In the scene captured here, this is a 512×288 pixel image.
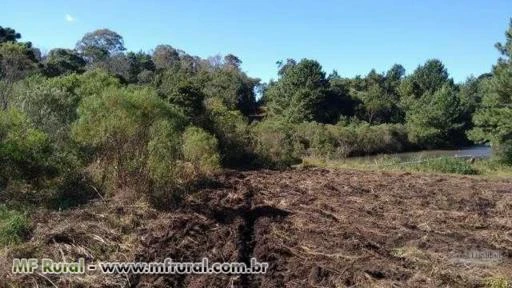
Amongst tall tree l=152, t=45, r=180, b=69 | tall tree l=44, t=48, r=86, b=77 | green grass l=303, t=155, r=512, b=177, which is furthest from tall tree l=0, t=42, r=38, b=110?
tall tree l=152, t=45, r=180, b=69

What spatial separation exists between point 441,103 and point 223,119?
1034 inches

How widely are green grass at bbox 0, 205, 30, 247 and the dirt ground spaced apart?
0.50 ft

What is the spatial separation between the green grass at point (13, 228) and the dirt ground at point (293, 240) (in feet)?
0.50

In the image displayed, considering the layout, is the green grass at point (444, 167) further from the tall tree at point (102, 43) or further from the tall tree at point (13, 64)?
the tall tree at point (102, 43)

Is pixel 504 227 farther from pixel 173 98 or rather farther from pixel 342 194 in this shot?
pixel 173 98

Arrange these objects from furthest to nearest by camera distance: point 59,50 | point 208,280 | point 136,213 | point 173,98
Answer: point 59,50 < point 173,98 < point 136,213 < point 208,280

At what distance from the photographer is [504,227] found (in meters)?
8.16

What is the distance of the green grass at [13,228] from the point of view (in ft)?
19.1

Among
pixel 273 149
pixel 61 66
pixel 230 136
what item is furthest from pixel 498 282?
pixel 61 66

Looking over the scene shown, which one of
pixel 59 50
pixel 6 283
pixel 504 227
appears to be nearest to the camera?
pixel 6 283

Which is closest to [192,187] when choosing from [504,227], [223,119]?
[504,227]

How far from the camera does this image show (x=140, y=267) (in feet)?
18.0

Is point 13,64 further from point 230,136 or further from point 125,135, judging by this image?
point 125,135

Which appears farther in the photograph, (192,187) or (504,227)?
(192,187)
